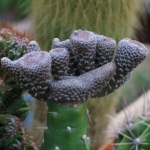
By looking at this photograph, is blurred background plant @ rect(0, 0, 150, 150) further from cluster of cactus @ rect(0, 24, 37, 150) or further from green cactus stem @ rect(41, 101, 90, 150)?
green cactus stem @ rect(41, 101, 90, 150)

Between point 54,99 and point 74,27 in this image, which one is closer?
point 54,99

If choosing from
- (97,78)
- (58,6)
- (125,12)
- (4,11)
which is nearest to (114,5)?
(125,12)

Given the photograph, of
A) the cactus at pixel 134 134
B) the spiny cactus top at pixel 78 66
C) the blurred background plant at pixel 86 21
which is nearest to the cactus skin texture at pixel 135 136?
the cactus at pixel 134 134

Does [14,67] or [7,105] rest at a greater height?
[14,67]

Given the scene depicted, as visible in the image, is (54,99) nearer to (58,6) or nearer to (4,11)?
(58,6)

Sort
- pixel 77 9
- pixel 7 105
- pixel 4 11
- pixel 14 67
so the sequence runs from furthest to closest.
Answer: pixel 4 11 → pixel 77 9 → pixel 7 105 → pixel 14 67

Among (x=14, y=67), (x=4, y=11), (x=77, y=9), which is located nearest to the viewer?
(x=14, y=67)

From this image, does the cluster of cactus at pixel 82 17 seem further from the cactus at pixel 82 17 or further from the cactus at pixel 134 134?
the cactus at pixel 134 134

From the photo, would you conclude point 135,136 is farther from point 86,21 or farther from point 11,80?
point 86,21
